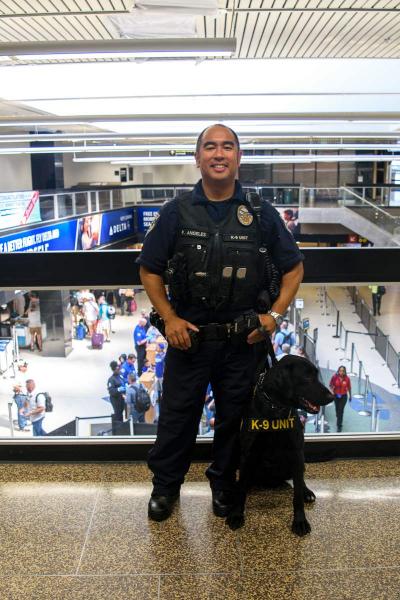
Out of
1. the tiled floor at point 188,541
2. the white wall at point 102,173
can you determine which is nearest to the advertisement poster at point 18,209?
the tiled floor at point 188,541

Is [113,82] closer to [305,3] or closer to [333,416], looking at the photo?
[305,3]

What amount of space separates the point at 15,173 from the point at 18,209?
7441 mm

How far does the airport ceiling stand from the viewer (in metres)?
5.44

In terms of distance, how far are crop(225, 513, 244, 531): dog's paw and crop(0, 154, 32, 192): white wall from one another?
51.0 feet

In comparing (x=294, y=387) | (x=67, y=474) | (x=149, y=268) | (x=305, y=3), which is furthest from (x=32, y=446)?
(x=305, y=3)

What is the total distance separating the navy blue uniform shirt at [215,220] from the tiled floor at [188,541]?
2.50 ft

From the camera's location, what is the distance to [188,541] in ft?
6.16

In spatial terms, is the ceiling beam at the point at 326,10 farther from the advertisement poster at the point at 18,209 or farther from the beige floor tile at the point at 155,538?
the advertisement poster at the point at 18,209

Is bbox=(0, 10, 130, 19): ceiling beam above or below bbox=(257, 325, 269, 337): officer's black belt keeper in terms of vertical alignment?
above

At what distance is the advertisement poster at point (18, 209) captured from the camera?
9508 millimetres

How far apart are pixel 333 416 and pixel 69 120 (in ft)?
18.4

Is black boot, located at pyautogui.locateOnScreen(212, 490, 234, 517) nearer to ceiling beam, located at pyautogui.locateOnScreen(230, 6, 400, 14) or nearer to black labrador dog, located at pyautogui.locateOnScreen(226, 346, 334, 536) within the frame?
black labrador dog, located at pyautogui.locateOnScreen(226, 346, 334, 536)

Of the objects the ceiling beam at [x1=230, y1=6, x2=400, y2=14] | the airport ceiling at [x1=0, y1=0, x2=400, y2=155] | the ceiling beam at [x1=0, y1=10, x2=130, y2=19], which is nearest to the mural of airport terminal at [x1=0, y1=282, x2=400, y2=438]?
the airport ceiling at [x1=0, y1=0, x2=400, y2=155]

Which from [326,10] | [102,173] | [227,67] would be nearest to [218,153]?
[326,10]
